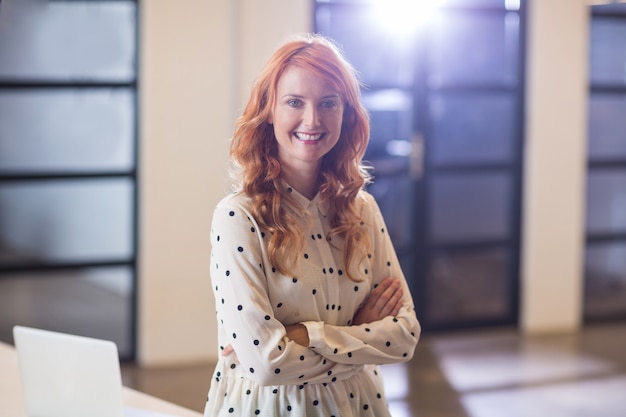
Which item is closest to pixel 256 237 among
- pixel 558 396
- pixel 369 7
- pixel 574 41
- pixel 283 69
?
pixel 283 69

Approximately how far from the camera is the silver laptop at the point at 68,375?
1763mm

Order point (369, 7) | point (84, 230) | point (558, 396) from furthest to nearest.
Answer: point (369, 7) → point (84, 230) → point (558, 396)

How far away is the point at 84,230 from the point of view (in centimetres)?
542

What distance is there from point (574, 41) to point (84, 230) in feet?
12.0

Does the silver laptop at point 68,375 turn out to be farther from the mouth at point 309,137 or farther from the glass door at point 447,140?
the glass door at point 447,140

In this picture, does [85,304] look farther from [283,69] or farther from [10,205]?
[283,69]

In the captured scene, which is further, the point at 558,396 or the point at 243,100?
the point at 243,100

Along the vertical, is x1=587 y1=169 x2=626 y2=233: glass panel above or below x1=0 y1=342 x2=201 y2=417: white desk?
above

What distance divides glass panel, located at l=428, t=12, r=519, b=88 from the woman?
13.9ft

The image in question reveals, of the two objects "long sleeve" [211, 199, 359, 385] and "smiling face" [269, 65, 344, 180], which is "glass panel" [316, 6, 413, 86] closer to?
"smiling face" [269, 65, 344, 180]

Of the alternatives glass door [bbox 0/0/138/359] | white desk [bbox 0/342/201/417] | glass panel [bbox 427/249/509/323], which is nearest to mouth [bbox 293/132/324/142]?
white desk [bbox 0/342/201/417]

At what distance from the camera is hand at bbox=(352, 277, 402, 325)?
2074mm

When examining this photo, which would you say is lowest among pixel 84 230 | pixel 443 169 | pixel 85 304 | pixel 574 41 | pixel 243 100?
pixel 85 304

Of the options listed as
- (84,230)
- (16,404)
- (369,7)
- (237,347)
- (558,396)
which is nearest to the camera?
(237,347)
